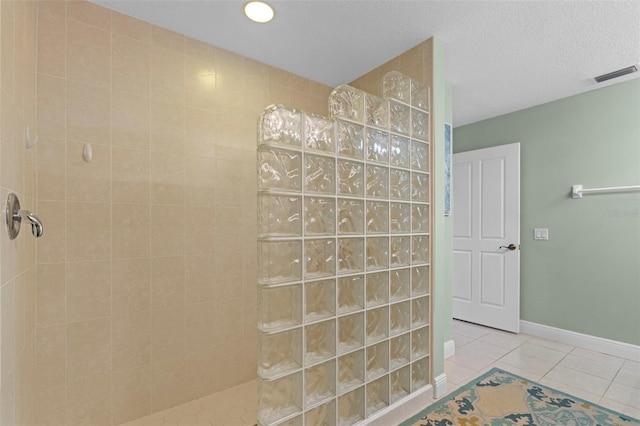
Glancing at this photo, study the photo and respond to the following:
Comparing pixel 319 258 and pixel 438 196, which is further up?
pixel 438 196

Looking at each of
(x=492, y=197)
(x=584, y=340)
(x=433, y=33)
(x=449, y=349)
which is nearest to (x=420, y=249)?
(x=449, y=349)

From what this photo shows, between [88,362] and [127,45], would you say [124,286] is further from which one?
[127,45]

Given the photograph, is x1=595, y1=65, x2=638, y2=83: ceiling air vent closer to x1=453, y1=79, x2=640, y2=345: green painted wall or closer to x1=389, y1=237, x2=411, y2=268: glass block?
x1=453, y1=79, x2=640, y2=345: green painted wall

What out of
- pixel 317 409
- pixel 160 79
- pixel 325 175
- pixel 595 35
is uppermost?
pixel 595 35

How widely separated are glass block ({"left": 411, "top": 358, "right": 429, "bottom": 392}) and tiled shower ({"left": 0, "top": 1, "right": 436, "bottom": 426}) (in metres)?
1.12

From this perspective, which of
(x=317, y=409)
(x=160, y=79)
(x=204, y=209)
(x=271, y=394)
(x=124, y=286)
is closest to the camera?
(x=271, y=394)

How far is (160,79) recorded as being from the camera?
1.90 m

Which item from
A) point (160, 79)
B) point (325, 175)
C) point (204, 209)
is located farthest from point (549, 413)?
point (160, 79)

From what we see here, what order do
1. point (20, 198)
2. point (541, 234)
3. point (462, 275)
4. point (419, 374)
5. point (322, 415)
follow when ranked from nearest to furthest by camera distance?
point (20, 198)
point (322, 415)
point (419, 374)
point (541, 234)
point (462, 275)

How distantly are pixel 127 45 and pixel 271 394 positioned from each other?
80.4 inches

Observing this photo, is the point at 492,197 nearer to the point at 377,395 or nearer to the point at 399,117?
the point at 399,117

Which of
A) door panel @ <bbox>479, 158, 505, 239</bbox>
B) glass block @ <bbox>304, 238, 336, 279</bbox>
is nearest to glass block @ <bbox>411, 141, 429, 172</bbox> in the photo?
glass block @ <bbox>304, 238, 336, 279</bbox>

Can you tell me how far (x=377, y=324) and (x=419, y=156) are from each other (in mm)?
1086

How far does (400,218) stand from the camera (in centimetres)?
191
